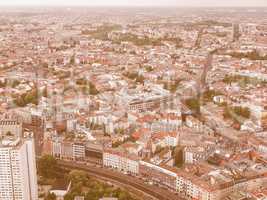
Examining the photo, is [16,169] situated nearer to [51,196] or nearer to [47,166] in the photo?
[51,196]

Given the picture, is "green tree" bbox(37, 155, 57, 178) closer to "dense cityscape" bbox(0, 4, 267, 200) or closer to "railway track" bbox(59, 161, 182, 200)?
"dense cityscape" bbox(0, 4, 267, 200)

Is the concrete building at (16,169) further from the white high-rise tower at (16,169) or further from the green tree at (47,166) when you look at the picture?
the green tree at (47,166)

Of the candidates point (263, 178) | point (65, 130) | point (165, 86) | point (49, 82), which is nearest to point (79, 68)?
point (49, 82)

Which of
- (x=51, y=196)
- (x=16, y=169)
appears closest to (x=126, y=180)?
(x=51, y=196)

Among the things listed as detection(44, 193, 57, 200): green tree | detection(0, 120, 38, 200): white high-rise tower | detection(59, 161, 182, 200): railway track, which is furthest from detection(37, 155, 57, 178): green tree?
detection(0, 120, 38, 200): white high-rise tower

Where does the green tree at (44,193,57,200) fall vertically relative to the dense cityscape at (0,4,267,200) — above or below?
below

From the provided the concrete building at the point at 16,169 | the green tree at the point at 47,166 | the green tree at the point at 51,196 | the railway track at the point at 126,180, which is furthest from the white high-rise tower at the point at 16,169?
the railway track at the point at 126,180

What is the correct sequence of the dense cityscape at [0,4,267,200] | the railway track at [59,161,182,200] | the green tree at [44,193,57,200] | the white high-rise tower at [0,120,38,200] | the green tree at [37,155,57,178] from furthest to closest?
the green tree at [37,155,57,178]
the railway track at [59,161,182,200]
the dense cityscape at [0,4,267,200]
the green tree at [44,193,57,200]
the white high-rise tower at [0,120,38,200]

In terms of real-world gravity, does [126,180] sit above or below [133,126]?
below

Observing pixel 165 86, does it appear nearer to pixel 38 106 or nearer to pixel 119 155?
pixel 38 106
